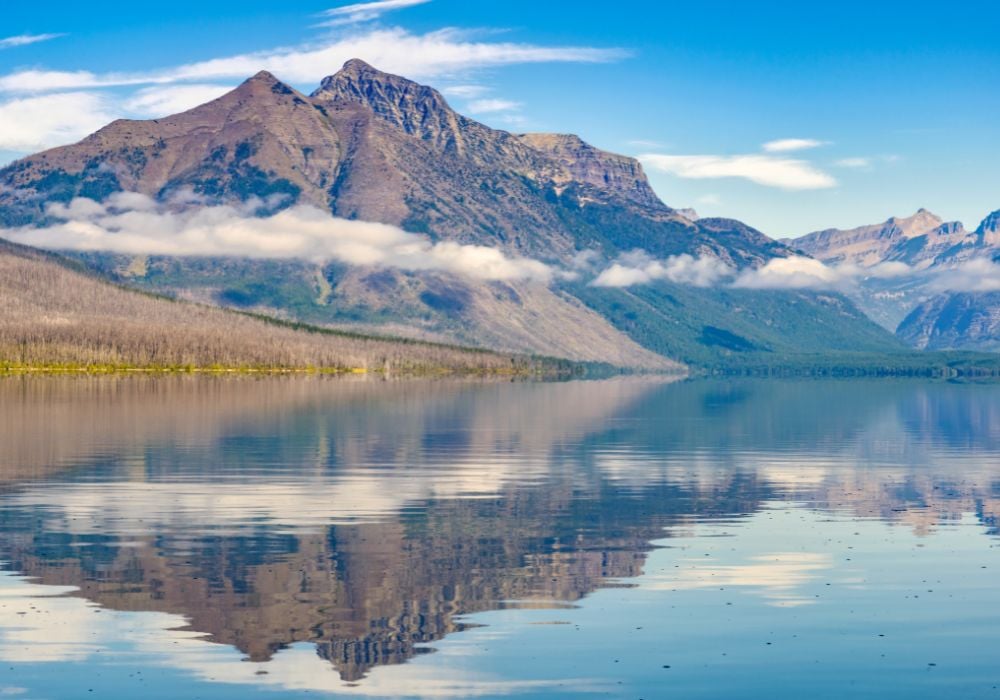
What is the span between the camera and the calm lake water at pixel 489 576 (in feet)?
124

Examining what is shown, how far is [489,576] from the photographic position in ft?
169

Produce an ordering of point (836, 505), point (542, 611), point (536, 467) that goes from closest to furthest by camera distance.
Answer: point (542, 611)
point (836, 505)
point (536, 467)

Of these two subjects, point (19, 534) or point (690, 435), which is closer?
point (19, 534)

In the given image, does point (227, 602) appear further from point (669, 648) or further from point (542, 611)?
point (669, 648)

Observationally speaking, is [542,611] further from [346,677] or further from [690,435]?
[690,435]

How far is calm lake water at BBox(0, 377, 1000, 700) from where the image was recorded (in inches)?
1487

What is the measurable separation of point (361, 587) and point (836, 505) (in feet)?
122

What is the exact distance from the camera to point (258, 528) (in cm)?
6272

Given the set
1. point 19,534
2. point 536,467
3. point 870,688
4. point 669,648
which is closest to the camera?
Result: point 870,688

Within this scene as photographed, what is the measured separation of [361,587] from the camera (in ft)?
159

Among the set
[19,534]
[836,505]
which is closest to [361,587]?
[19,534]

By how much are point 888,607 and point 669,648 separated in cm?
1066

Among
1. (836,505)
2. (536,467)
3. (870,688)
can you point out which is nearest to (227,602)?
(870,688)

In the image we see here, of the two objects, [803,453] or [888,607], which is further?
[803,453]
